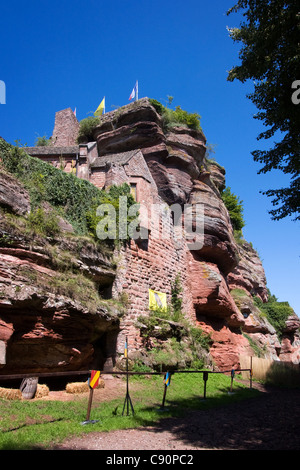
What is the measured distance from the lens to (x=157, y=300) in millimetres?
14500

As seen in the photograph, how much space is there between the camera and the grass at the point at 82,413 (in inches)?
194

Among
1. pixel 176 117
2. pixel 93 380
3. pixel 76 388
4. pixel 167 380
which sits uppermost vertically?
pixel 176 117

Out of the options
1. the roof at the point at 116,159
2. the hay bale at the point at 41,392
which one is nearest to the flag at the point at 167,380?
the hay bale at the point at 41,392

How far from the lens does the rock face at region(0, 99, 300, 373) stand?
27.6ft

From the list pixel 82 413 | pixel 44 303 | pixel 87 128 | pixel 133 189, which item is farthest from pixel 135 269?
pixel 87 128

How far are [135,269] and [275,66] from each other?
28.7 ft

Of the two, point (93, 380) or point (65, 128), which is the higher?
point (65, 128)

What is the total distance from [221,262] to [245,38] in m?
13.8

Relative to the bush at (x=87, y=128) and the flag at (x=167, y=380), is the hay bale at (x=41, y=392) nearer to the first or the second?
the flag at (x=167, y=380)

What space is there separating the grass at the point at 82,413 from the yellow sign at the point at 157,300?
3.57 meters

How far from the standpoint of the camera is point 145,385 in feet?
34.5

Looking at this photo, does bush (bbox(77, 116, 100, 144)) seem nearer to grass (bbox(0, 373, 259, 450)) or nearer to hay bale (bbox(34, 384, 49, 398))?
grass (bbox(0, 373, 259, 450))

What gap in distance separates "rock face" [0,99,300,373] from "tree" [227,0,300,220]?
6953 millimetres

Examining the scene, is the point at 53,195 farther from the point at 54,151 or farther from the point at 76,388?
the point at 54,151
